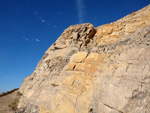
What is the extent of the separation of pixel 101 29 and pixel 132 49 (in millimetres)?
5683

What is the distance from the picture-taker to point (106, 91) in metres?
5.85

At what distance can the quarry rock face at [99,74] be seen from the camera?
5.03 metres

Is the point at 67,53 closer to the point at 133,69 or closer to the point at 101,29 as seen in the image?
the point at 101,29

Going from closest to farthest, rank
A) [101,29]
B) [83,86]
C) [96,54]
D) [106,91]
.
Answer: [106,91] < [83,86] < [96,54] < [101,29]

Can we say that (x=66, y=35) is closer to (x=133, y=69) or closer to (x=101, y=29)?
(x=101, y=29)

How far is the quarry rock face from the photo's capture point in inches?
198

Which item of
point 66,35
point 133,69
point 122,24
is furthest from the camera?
point 66,35

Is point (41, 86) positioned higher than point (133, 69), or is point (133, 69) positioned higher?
point (133, 69)

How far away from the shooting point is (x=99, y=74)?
702 centimetres

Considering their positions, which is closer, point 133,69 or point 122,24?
point 133,69

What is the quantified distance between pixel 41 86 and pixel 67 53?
3.85m

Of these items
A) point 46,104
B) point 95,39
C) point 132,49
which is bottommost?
point 46,104

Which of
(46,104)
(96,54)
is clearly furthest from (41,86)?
(96,54)

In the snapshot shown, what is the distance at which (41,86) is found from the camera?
9828 mm
